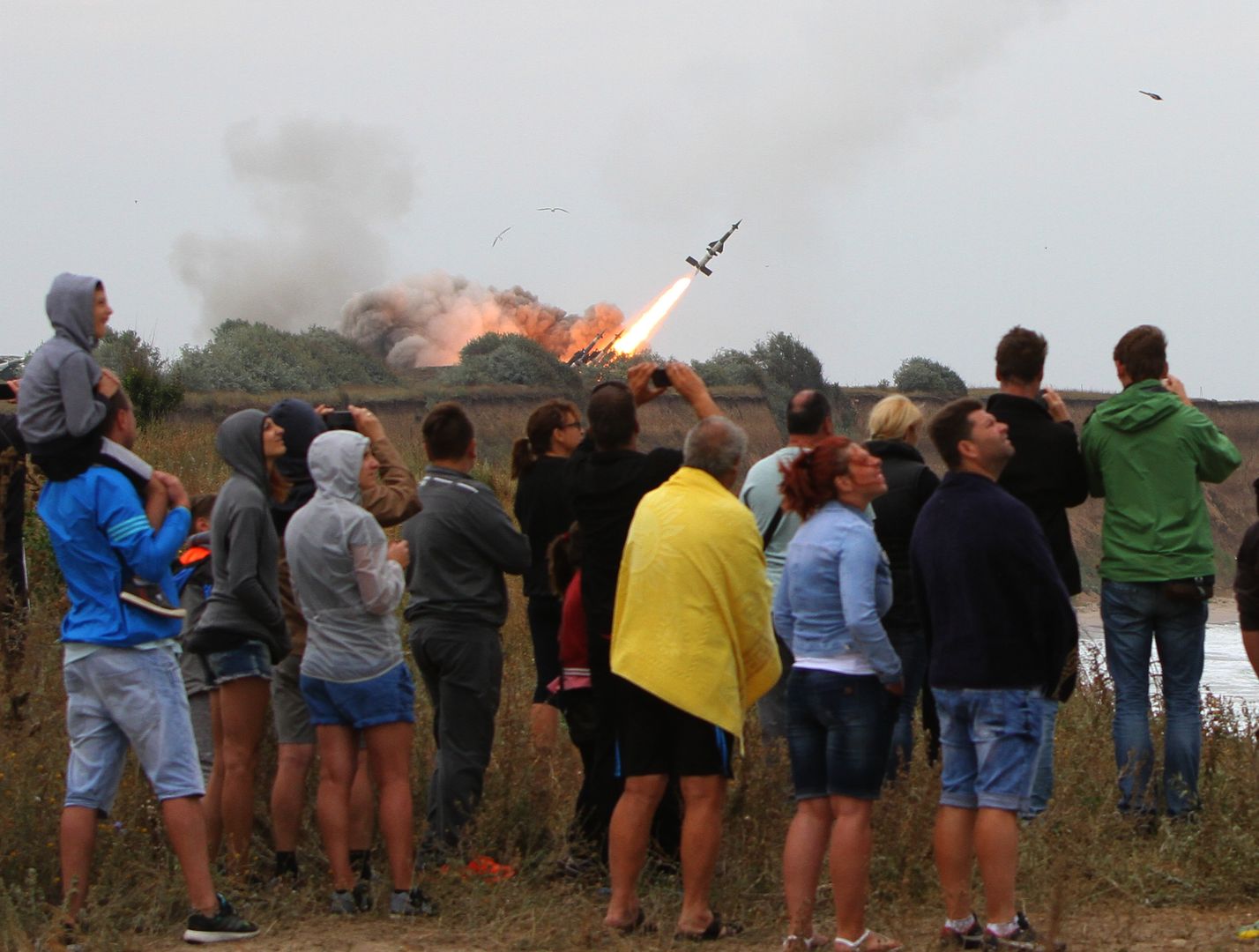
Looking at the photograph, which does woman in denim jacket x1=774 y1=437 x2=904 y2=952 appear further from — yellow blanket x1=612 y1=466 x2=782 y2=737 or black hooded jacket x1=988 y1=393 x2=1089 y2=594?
black hooded jacket x1=988 y1=393 x2=1089 y2=594

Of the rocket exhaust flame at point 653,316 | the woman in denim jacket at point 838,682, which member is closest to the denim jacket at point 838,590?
the woman in denim jacket at point 838,682

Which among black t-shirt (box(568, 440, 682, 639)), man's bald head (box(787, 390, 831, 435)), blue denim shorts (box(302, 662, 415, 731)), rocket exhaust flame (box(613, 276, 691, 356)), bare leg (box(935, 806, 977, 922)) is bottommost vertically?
bare leg (box(935, 806, 977, 922))

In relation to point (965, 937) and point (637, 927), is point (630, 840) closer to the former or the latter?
point (637, 927)

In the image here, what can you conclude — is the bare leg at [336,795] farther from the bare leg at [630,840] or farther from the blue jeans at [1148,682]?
the blue jeans at [1148,682]

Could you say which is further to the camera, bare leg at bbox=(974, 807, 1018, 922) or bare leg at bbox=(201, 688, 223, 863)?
bare leg at bbox=(201, 688, 223, 863)

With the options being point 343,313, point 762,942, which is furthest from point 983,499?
point 343,313

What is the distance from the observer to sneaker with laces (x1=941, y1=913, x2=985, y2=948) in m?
6.22

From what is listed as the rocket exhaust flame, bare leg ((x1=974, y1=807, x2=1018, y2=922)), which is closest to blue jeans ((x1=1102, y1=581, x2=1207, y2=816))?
bare leg ((x1=974, y1=807, x2=1018, y2=922))

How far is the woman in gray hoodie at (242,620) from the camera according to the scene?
6.95 meters

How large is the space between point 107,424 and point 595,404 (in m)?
1.97

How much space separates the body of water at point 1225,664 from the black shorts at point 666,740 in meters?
8.06

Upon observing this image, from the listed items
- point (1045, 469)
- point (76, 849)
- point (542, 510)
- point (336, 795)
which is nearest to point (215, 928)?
point (76, 849)

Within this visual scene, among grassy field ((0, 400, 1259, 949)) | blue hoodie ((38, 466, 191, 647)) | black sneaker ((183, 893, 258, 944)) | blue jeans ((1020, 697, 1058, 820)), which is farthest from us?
blue jeans ((1020, 697, 1058, 820))

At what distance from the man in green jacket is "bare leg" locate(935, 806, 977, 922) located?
2057 mm
